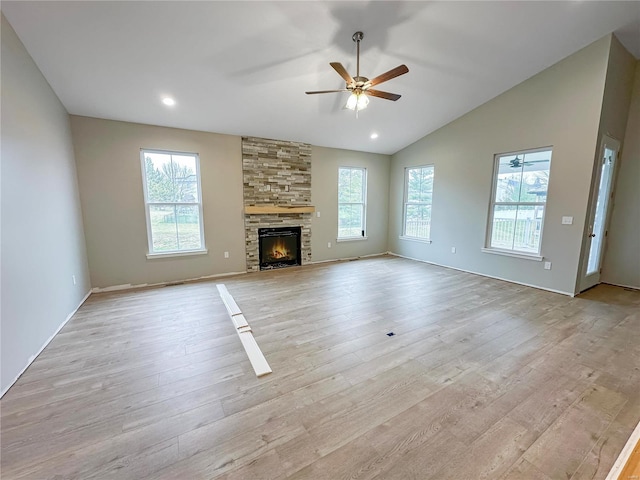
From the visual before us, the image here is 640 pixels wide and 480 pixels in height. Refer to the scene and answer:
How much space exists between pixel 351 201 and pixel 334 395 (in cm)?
502

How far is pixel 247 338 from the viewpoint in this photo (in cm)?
267

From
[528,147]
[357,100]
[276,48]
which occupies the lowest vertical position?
[528,147]

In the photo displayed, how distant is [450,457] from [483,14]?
4.01 m

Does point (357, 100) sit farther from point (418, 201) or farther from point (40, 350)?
point (40, 350)

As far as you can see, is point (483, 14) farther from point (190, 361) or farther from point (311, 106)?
point (190, 361)

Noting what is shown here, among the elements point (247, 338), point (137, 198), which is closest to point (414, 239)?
point (247, 338)

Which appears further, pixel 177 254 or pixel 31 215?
pixel 177 254

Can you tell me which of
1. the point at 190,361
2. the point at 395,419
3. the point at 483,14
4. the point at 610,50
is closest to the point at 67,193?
the point at 190,361

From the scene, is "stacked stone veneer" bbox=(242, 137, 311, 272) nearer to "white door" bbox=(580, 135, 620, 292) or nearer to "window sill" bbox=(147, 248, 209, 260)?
"window sill" bbox=(147, 248, 209, 260)

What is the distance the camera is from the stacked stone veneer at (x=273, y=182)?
5.07 metres

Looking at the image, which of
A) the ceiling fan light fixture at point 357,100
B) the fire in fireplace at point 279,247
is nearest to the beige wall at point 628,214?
the ceiling fan light fixture at point 357,100

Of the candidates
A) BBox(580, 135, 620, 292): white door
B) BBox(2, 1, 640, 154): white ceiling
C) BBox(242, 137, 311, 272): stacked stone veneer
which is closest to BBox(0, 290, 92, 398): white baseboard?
BBox(242, 137, 311, 272): stacked stone veneer

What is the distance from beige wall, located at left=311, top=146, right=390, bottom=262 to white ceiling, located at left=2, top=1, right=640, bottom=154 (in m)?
1.60

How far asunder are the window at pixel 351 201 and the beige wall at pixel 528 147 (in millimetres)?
1475
